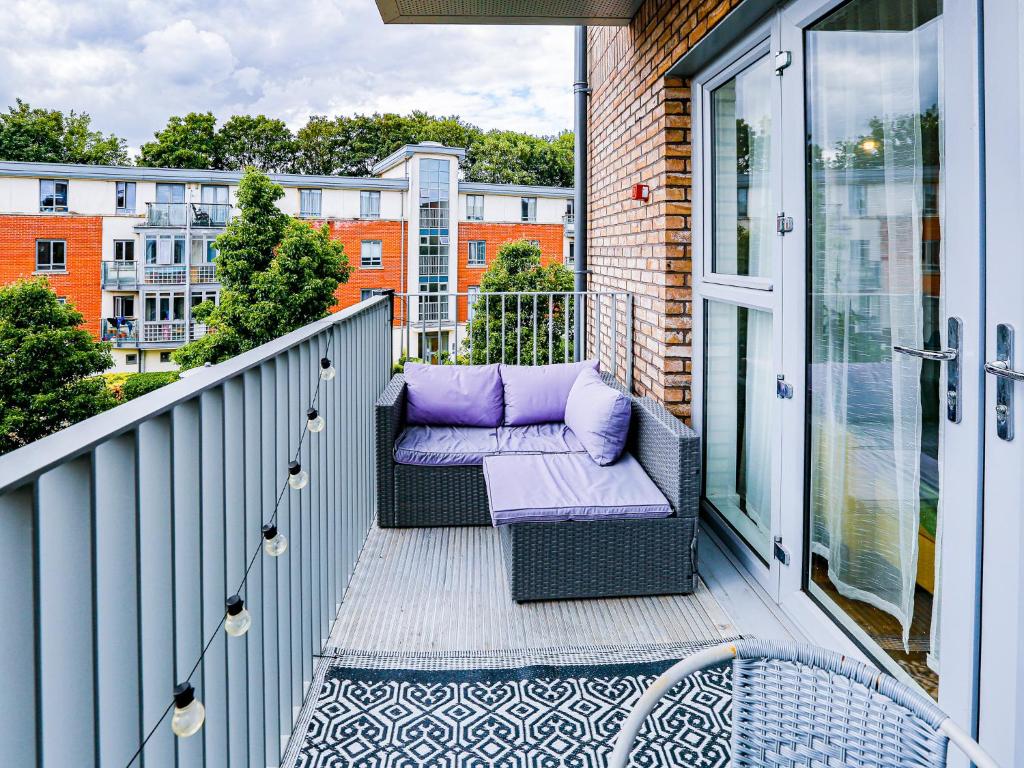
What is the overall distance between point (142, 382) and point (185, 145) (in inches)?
563

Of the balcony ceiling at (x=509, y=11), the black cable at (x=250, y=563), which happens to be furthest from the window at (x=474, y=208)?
the black cable at (x=250, y=563)

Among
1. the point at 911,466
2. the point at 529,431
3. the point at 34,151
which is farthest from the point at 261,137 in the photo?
the point at 911,466

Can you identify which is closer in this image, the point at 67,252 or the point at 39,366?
the point at 39,366

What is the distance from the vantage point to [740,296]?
9.87 ft

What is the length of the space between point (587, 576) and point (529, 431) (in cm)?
125

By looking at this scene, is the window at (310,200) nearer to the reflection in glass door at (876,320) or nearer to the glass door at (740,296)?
the glass door at (740,296)

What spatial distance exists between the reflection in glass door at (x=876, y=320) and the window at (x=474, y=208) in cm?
2527

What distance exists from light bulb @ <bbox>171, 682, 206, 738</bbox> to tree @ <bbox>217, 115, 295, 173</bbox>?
36692mm

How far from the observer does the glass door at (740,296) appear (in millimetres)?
2766

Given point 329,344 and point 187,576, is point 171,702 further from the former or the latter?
A: point 329,344

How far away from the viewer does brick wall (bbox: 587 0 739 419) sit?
→ 3.54 metres

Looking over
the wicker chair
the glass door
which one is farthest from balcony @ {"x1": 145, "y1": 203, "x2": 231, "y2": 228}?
the wicker chair

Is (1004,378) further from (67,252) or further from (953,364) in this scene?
(67,252)

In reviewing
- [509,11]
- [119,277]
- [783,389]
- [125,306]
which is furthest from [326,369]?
[125,306]
